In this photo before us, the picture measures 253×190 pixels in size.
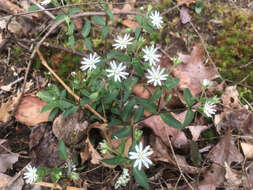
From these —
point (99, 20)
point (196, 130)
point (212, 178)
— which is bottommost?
point (212, 178)

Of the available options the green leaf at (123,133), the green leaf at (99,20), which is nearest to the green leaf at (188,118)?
the green leaf at (123,133)

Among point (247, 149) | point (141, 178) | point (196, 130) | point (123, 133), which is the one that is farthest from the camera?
point (196, 130)

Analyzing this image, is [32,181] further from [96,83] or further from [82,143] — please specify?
[96,83]

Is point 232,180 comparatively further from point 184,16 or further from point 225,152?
point 184,16

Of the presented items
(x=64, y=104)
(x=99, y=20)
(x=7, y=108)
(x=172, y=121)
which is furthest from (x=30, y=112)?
(x=172, y=121)

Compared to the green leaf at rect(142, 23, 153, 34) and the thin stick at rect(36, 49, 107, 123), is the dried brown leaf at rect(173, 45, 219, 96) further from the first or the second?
the thin stick at rect(36, 49, 107, 123)

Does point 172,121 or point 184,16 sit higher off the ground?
point 184,16

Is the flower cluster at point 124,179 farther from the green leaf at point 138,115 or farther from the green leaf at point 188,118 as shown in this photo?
the green leaf at point 188,118
